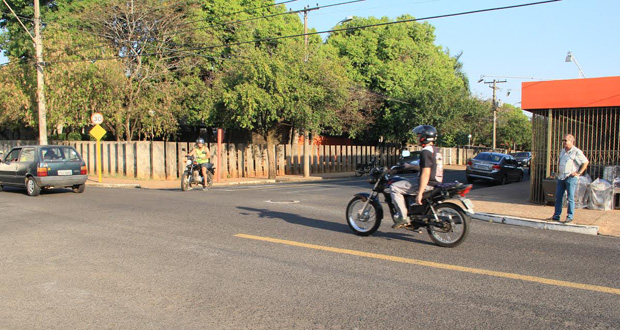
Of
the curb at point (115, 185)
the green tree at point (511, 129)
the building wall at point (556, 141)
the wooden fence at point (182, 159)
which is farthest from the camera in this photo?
the green tree at point (511, 129)

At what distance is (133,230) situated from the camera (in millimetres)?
8195

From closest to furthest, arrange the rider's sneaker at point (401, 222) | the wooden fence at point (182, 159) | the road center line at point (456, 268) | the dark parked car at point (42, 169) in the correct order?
1. the road center line at point (456, 268)
2. the rider's sneaker at point (401, 222)
3. the dark parked car at point (42, 169)
4. the wooden fence at point (182, 159)

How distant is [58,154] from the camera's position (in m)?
14.5

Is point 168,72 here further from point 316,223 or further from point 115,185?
point 316,223

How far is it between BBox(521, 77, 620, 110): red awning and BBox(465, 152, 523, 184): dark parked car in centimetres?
956

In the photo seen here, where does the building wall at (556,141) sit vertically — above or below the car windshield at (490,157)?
above

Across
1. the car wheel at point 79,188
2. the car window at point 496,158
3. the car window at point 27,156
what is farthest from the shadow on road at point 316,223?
the car window at point 496,158

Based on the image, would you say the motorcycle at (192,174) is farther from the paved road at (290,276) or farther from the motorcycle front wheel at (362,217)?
the motorcycle front wheel at (362,217)

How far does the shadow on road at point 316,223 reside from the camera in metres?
7.70

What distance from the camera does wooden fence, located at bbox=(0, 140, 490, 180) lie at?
2245 centimetres

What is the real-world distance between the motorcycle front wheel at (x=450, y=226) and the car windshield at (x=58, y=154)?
12.3 metres

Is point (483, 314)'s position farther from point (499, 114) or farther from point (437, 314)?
point (499, 114)

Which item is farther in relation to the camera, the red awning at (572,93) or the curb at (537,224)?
the red awning at (572,93)

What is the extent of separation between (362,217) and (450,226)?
151 centimetres
